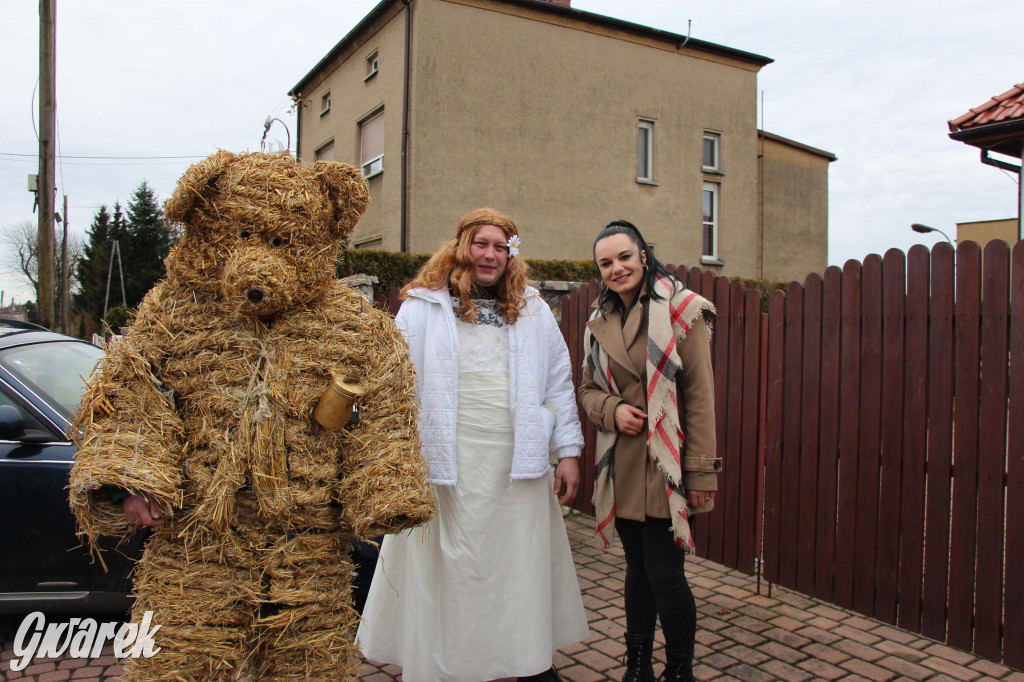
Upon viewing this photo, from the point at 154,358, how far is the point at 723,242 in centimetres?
1785

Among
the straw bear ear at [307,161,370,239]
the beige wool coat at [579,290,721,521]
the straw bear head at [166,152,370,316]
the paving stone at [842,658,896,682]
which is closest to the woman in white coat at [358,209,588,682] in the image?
the beige wool coat at [579,290,721,521]

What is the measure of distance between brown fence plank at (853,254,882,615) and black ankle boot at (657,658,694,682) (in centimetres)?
154

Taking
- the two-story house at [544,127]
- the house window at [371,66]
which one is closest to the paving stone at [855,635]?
the two-story house at [544,127]

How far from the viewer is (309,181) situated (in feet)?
7.80

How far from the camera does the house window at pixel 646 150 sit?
17.2 metres

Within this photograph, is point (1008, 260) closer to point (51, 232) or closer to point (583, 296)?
point (583, 296)

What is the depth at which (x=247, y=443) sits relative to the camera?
215 centimetres

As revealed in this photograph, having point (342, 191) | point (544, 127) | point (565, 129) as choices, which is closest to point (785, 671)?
point (342, 191)

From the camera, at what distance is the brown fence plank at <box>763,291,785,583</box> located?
170 inches

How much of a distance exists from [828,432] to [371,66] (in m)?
14.8

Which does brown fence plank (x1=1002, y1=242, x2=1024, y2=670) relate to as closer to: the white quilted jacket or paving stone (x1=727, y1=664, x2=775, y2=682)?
paving stone (x1=727, y1=664, x2=775, y2=682)

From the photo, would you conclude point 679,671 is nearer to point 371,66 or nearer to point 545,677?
point 545,677

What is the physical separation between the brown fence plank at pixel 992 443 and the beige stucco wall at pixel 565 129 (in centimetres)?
1186

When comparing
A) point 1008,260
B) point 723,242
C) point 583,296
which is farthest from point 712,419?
point 723,242
